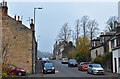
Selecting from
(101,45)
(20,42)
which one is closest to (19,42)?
(20,42)

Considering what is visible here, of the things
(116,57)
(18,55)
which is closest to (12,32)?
(18,55)

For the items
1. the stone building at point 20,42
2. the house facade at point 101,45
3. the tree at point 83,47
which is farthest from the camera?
the tree at point 83,47

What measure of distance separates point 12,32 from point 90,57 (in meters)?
30.3

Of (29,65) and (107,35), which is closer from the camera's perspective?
(29,65)

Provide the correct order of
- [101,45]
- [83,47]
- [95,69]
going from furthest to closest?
1. [83,47]
2. [101,45]
3. [95,69]

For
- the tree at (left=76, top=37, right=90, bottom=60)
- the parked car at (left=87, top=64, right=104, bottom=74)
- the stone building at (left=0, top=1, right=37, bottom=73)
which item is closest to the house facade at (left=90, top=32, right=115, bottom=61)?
the tree at (left=76, top=37, right=90, bottom=60)

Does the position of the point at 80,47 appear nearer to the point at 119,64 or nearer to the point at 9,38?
the point at 119,64

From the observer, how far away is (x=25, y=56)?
35.9 m

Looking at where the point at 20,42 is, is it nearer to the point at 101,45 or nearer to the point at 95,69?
the point at 95,69

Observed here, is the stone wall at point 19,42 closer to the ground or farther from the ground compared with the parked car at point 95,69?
farther from the ground

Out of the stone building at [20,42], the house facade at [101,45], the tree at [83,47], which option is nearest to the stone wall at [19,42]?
the stone building at [20,42]

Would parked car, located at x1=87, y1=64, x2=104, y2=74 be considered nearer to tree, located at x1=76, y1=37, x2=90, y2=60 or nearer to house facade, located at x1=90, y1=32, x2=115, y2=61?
house facade, located at x1=90, y1=32, x2=115, y2=61

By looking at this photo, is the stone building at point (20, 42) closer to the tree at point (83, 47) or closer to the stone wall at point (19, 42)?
the stone wall at point (19, 42)

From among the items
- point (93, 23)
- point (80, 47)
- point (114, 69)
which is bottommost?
point (114, 69)
